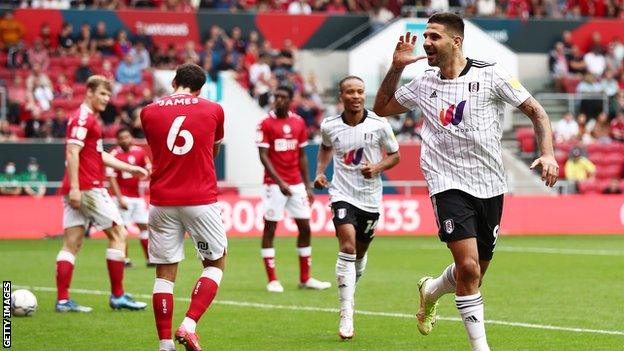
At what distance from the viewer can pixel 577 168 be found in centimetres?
3397

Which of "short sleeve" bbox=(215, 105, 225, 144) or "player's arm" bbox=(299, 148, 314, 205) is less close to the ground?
"short sleeve" bbox=(215, 105, 225, 144)

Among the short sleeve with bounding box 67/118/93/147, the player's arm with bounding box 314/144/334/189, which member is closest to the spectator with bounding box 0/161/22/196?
the short sleeve with bounding box 67/118/93/147

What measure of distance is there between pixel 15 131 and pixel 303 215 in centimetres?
1639

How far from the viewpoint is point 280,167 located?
1738cm

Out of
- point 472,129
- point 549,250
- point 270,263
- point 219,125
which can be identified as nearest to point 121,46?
point 549,250

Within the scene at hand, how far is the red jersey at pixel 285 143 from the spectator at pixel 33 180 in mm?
11899

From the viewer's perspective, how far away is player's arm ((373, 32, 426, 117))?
9.78 metres

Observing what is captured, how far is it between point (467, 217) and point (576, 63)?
102 feet

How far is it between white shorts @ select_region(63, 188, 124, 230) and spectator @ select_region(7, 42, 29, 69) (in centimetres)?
2033

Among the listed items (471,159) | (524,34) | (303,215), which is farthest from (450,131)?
(524,34)

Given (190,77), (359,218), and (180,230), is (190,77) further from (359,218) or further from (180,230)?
(359,218)

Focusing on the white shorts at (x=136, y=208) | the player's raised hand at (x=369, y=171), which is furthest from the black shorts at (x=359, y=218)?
the white shorts at (x=136, y=208)

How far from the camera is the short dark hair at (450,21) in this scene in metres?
9.78

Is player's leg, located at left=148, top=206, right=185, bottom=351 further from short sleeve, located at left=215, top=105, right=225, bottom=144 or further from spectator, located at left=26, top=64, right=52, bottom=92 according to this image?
spectator, located at left=26, top=64, right=52, bottom=92
